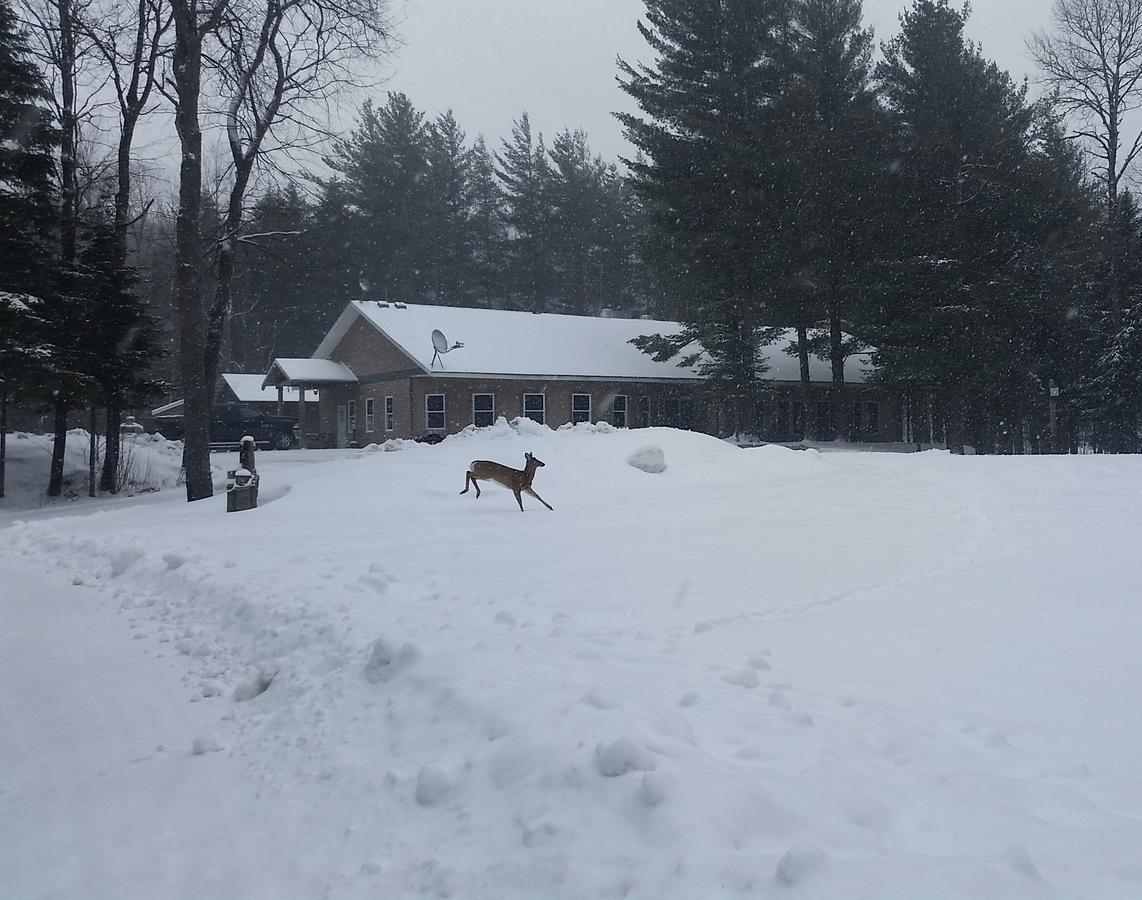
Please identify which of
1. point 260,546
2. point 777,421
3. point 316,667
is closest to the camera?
point 316,667

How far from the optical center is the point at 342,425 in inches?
1435

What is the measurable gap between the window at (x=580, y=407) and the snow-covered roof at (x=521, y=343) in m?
1.13

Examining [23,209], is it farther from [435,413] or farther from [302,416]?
[302,416]

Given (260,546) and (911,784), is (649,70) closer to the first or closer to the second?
(260,546)

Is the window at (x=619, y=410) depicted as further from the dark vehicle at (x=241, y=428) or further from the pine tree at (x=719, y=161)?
the dark vehicle at (x=241, y=428)

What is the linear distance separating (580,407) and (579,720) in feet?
101

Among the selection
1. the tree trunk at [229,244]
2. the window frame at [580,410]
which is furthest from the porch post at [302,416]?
the tree trunk at [229,244]

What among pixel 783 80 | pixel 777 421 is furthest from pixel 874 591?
pixel 777 421

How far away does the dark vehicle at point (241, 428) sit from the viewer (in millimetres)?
36094

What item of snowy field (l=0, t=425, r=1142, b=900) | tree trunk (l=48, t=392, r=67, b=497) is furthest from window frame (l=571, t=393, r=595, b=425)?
snowy field (l=0, t=425, r=1142, b=900)

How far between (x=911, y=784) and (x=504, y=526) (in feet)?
26.5

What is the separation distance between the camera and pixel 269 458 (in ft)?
95.7

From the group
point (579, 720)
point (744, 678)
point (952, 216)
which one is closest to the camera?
point (579, 720)

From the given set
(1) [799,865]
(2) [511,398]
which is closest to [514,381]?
(2) [511,398]
